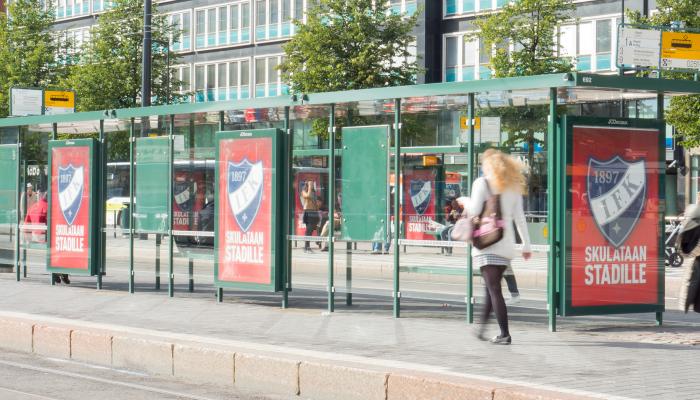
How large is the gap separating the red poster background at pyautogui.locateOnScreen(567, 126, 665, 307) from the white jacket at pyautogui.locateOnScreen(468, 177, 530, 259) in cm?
150

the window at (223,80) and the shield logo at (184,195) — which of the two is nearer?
the shield logo at (184,195)

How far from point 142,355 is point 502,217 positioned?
3.51m

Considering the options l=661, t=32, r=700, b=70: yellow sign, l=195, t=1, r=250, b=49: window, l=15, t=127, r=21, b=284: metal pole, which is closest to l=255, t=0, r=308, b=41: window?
l=195, t=1, r=250, b=49: window

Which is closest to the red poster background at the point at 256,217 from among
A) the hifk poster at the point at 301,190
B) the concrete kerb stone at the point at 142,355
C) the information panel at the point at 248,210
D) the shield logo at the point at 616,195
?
the information panel at the point at 248,210

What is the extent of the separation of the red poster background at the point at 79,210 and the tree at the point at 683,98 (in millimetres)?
22463

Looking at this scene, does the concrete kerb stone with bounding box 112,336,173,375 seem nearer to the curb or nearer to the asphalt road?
the curb

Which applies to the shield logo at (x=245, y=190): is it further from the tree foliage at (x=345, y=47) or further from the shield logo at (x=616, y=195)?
the tree foliage at (x=345, y=47)

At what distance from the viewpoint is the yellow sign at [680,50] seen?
3416 centimetres

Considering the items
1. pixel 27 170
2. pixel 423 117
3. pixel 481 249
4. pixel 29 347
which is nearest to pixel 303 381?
pixel 481 249

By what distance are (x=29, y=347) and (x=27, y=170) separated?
771 cm

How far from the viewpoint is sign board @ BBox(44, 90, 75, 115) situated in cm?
4947

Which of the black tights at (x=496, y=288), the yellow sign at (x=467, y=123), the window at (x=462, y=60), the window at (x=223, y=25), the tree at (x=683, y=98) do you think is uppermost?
the window at (x=223, y=25)

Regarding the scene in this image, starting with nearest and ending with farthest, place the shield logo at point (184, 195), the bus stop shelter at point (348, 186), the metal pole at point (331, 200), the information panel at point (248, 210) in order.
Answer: the bus stop shelter at point (348, 186)
the metal pole at point (331, 200)
the information panel at point (248, 210)
the shield logo at point (184, 195)

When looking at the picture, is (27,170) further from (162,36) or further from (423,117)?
(162,36)
